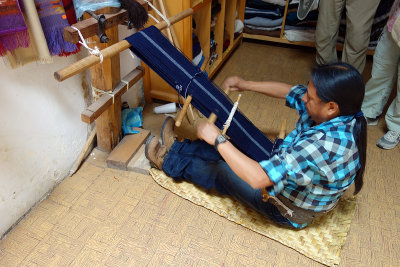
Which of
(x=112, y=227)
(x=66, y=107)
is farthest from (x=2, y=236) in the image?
(x=66, y=107)

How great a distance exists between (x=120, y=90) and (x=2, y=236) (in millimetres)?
940

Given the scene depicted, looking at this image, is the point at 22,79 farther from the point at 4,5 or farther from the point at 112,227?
the point at 112,227

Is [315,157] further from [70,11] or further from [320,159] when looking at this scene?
[70,11]

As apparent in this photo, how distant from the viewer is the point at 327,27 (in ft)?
8.98

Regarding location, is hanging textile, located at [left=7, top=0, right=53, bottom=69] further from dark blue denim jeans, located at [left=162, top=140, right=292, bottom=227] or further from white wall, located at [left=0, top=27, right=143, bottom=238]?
dark blue denim jeans, located at [left=162, top=140, right=292, bottom=227]

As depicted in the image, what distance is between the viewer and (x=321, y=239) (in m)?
1.47

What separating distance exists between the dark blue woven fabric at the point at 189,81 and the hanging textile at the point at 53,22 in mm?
283

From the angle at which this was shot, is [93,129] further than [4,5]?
Yes

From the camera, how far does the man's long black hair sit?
1032mm

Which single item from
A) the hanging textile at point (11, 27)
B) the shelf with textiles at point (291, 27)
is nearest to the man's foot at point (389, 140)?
the shelf with textiles at point (291, 27)

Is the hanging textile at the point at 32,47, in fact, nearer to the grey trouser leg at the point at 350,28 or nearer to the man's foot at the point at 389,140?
the man's foot at the point at 389,140

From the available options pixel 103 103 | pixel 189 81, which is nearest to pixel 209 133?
pixel 189 81

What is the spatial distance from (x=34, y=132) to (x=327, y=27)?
2.58 meters

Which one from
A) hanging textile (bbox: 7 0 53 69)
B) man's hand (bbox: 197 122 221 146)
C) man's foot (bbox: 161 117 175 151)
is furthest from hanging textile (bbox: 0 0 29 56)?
man's foot (bbox: 161 117 175 151)
